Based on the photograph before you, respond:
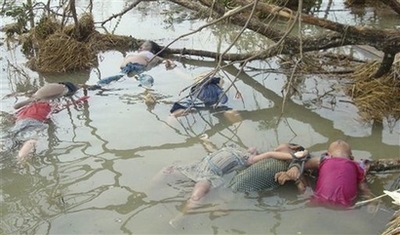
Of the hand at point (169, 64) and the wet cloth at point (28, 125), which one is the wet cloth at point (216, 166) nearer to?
the wet cloth at point (28, 125)

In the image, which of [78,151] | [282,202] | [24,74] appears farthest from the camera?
[24,74]

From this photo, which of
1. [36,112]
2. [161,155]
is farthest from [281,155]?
[36,112]

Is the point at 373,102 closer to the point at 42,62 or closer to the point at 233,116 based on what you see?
the point at 233,116

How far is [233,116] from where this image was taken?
6156 millimetres

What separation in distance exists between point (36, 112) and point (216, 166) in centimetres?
231

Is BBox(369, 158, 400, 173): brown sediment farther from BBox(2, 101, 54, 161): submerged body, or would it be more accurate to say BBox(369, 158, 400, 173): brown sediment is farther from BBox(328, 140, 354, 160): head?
BBox(2, 101, 54, 161): submerged body

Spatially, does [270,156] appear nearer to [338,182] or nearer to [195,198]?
[338,182]

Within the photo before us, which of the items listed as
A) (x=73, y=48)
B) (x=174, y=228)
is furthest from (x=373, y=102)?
(x=73, y=48)

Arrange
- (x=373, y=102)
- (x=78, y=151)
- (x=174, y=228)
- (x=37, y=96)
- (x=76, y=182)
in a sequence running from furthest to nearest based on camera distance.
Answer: (x=37, y=96) → (x=373, y=102) → (x=78, y=151) → (x=76, y=182) → (x=174, y=228)

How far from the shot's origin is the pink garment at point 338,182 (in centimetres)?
424

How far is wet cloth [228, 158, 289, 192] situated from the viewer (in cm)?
446

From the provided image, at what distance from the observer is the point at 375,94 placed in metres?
6.15

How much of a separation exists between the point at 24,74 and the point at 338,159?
5.13m

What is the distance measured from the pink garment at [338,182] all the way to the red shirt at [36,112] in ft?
10.3
